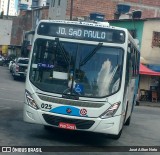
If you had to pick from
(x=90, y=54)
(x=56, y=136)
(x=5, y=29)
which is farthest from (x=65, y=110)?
(x=5, y=29)

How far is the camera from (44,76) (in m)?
11.7

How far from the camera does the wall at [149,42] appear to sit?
34125 mm

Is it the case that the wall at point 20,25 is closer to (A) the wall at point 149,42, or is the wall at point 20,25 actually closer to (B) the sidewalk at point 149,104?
(A) the wall at point 149,42

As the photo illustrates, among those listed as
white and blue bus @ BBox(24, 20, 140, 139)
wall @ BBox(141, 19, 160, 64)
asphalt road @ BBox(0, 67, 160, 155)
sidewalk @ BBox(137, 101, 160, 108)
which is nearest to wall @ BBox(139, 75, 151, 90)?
wall @ BBox(141, 19, 160, 64)

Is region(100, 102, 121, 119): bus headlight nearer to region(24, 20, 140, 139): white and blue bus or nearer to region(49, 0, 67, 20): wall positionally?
region(24, 20, 140, 139): white and blue bus

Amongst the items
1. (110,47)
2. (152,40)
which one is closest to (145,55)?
(152,40)

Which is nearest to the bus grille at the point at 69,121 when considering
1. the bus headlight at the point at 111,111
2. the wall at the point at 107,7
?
the bus headlight at the point at 111,111

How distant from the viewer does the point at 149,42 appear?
34.2 metres

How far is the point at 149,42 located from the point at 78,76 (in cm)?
2346

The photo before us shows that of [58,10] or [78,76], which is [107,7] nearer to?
[58,10]

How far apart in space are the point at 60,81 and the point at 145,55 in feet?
77.5

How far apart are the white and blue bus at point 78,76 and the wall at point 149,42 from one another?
Answer: 2258cm

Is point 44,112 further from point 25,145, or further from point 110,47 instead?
point 110,47

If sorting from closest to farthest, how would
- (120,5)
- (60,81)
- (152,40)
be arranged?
(60,81) → (152,40) → (120,5)
